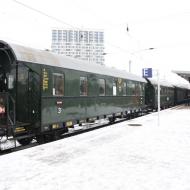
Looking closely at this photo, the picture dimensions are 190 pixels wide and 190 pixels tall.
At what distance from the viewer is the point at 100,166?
22.8 ft

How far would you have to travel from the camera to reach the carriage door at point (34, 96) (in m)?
9.76

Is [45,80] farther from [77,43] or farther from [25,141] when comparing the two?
[77,43]

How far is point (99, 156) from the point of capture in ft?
26.3

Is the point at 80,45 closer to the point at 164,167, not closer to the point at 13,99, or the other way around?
the point at 13,99

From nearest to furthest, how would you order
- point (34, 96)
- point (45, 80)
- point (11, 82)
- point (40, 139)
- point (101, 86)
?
point (11, 82) < point (34, 96) < point (45, 80) < point (40, 139) < point (101, 86)

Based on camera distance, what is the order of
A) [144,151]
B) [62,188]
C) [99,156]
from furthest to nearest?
[144,151], [99,156], [62,188]

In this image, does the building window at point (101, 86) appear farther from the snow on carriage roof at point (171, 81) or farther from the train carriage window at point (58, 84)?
the snow on carriage roof at point (171, 81)

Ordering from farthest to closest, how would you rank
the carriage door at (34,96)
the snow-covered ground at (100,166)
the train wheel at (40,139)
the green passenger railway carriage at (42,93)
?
the train wheel at (40,139) → the carriage door at (34,96) → the green passenger railway carriage at (42,93) → the snow-covered ground at (100,166)

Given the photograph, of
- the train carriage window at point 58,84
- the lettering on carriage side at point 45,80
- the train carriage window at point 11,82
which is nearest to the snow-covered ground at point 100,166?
the train carriage window at point 58,84

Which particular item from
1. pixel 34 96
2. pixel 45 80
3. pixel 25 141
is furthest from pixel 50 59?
pixel 25 141

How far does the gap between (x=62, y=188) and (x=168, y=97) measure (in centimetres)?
3190

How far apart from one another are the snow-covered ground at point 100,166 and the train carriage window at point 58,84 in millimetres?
1833

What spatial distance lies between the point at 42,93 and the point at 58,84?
119 cm

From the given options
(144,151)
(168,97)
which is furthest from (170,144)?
(168,97)
